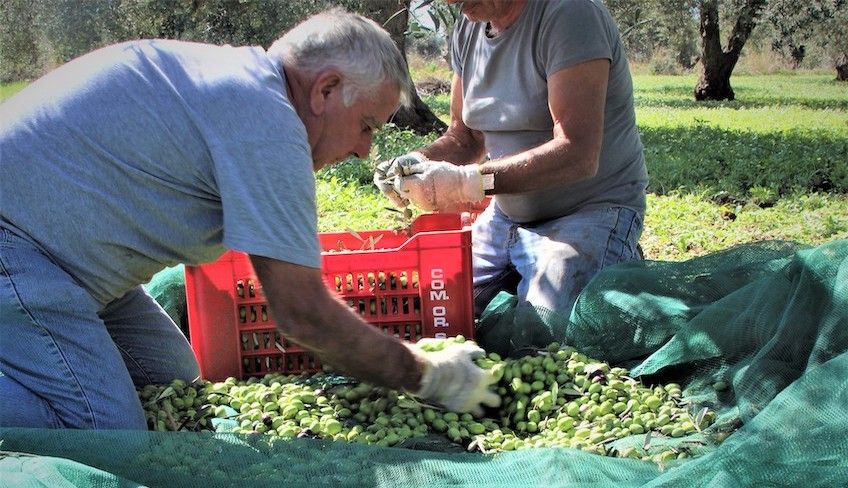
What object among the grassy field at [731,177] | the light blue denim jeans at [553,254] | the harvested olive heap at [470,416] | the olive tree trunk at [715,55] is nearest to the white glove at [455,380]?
the harvested olive heap at [470,416]

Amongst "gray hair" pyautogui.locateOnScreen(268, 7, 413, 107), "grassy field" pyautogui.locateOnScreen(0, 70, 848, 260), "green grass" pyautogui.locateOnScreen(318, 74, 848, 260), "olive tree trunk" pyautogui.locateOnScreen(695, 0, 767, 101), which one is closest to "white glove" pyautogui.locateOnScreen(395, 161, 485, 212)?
"grassy field" pyautogui.locateOnScreen(0, 70, 848, 260)

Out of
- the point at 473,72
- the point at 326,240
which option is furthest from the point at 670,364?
the point at 473,72

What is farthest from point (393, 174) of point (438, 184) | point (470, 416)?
point (470, 416)

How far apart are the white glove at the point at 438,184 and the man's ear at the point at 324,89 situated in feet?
3.37

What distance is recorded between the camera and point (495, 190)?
335cm

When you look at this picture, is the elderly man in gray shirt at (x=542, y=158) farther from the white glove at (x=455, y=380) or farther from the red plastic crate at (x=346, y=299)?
the white glove at (x=455, y=380)

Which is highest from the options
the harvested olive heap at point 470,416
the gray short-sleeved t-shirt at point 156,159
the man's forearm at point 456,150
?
the gray short-sleeved t-shirt at point 156,159

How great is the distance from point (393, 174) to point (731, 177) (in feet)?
12.9

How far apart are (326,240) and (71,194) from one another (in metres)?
1.22

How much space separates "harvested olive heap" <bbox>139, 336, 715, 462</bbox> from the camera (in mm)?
2463

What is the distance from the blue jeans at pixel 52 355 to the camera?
225 centimetres

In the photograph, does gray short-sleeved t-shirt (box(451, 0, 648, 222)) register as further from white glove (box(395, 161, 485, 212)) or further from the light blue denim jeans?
white glove (box(395, 161, 485, 212))

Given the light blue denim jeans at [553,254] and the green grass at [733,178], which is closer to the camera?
the light blue denim jeans at [553,254]

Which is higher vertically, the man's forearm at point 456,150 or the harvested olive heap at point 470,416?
the man's forearm at point 456,150
